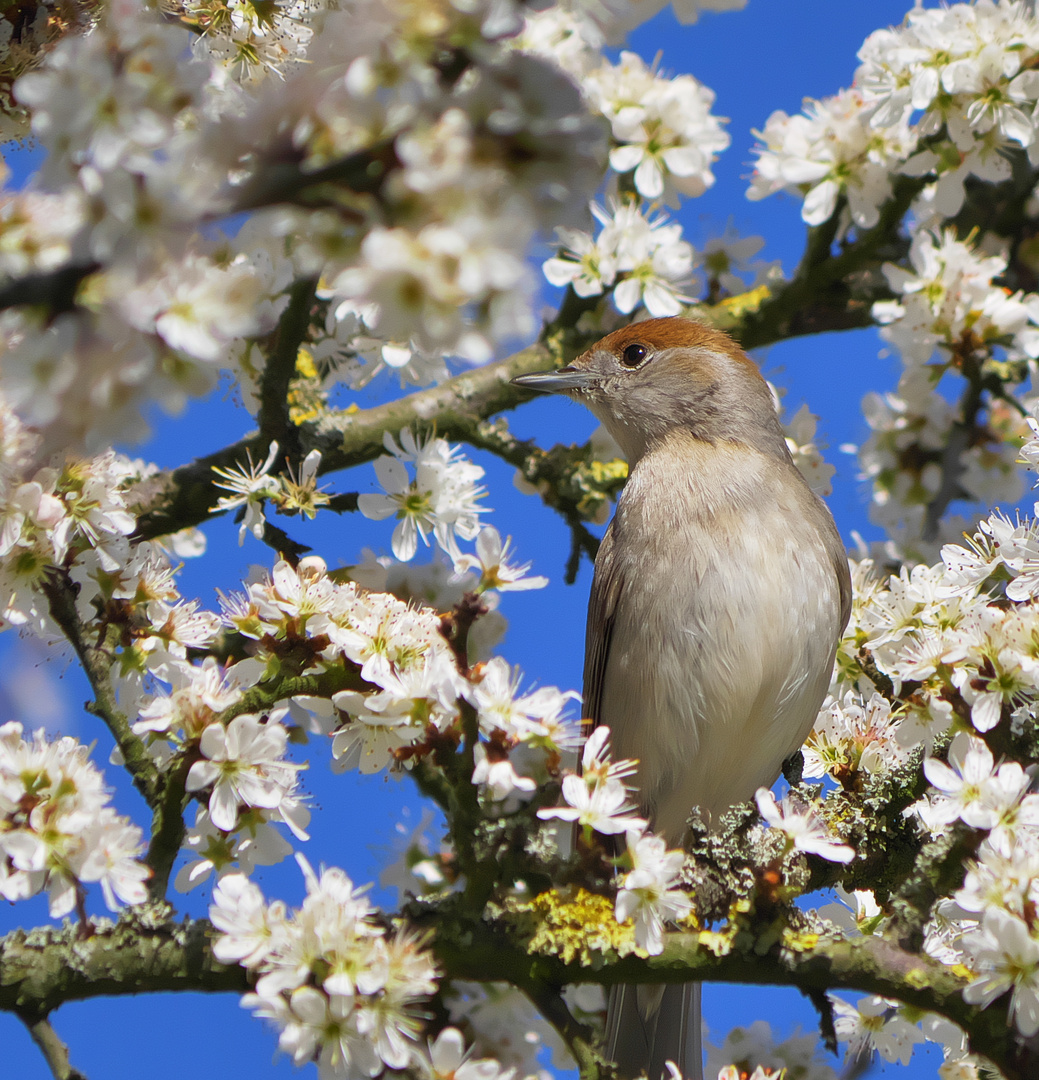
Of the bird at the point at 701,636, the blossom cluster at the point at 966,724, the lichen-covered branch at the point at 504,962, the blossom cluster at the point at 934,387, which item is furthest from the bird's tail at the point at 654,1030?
the blossom cluster at the point at 934,387

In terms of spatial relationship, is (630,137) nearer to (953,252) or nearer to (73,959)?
(953,252)

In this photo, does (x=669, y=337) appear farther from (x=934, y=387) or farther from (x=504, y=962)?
(x=504, y=962)

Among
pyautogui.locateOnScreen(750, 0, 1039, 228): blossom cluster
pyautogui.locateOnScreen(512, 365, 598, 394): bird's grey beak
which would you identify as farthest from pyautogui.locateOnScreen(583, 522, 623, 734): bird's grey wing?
pyautogui.locateOnScreen(750, 0, 1039, 228): blossom cluster

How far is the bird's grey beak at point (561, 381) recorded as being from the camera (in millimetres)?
5043

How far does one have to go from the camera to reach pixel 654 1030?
13.3 feet

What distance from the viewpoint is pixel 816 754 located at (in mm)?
3693

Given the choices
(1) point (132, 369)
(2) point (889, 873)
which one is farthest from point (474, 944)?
(1) point (132, 369)

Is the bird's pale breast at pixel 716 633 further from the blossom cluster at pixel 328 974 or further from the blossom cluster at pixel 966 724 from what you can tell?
the blossom cluster at pixel 328 974

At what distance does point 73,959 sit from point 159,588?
3.79ft

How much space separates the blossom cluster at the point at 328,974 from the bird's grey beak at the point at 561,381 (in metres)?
3.00

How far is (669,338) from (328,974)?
3.50m

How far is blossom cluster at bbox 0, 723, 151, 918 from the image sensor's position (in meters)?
2.57

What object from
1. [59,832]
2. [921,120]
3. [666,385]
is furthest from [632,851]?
[921,120]

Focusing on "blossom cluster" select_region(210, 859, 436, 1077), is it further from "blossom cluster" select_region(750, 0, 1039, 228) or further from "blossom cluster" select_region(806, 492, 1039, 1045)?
"blossom cluster" select_region(750, 0, 1039, 228)
